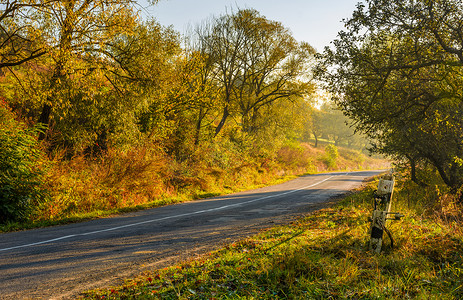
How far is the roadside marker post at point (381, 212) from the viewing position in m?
5.57

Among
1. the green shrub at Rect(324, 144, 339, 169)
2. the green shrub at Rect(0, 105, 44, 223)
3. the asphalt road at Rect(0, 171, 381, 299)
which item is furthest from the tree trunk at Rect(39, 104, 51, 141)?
the green shrub at Rect(324, 144, 339, 169)

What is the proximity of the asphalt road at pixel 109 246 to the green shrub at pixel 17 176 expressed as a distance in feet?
4.74

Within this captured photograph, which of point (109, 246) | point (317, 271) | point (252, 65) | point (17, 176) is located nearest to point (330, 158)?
point (252, 65)

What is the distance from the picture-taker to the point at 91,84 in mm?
11953

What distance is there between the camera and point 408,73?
10711 millimetres

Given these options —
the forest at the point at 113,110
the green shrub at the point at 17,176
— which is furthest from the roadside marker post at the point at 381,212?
the green shrub at the point at 17,176

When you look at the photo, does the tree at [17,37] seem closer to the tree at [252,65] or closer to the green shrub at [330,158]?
the tree at [252,65]

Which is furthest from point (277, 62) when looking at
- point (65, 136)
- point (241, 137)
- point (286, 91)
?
point (65, 136)

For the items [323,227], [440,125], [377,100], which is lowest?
[323,227]

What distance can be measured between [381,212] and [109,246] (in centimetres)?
544

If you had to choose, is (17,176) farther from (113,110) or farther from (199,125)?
(199,125)

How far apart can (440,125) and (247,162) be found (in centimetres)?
1586

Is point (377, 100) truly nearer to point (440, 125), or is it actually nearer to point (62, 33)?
point (440, 125)

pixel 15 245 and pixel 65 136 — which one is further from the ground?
pixel 65 136
